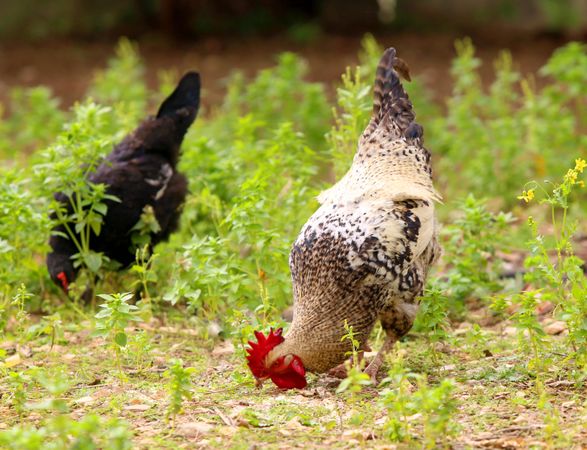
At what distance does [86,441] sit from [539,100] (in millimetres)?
6335

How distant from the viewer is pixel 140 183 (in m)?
7.01

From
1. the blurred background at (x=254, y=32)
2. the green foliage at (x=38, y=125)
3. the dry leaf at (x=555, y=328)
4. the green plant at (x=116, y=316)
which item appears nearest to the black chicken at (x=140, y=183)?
the green plant at (x=116, y=316)

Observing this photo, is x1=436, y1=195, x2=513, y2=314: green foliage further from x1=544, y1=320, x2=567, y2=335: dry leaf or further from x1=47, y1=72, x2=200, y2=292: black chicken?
x1=47, y1=72, x2=200, y2=292: black chicken

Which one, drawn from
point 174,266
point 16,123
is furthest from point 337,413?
point 16,123

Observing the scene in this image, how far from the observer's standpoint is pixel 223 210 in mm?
6891

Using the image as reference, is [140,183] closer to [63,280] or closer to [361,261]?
[63,280]

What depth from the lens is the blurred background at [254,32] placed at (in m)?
14.1

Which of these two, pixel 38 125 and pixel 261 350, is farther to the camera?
pixel 38 125

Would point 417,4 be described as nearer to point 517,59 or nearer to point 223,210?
point 517,59

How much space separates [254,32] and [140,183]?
30.0 feet

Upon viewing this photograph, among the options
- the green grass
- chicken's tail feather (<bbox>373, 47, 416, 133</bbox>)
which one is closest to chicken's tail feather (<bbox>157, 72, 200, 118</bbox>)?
the green grass

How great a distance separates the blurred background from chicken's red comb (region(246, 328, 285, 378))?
28.9 feet

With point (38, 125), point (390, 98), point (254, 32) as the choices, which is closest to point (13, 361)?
point (390, 98)

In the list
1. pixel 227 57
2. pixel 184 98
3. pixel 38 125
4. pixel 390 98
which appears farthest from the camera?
pixel 227 57
